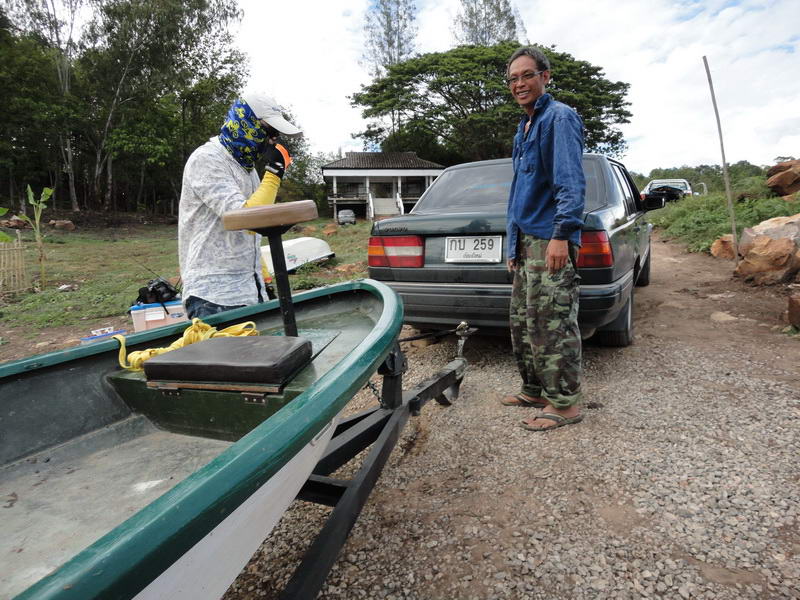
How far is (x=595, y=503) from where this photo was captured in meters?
1.92

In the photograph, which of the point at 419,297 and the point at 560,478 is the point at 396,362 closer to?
the point at 560,478

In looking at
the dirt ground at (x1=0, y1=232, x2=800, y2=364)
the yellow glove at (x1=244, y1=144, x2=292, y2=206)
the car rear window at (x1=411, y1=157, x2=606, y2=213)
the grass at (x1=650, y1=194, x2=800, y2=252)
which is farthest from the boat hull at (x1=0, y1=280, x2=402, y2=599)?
the grass at (x1=650, y1=194, x2=800, y2=252)

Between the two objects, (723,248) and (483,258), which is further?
(723,248)

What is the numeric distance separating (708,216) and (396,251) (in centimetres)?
1075

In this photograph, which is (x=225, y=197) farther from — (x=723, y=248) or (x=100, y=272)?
(x=100, y=272)

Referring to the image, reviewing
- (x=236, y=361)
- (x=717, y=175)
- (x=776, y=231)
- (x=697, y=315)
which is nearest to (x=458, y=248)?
(x=236, y=361)

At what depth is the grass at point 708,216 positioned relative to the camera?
9.01 m

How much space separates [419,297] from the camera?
3.36 m

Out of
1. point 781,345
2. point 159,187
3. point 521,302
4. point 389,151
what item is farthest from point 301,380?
point 159,187

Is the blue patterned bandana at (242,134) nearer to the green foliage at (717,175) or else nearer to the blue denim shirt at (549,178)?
the blue denim shirt at (549,178)

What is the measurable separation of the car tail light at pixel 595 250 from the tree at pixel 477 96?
26.9 metres

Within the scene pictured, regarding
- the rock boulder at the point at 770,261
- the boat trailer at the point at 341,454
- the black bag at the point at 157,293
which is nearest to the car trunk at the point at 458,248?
the boat trailer at the point at 341,454

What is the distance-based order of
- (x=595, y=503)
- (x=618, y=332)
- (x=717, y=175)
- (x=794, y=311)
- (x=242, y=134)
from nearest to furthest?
(x=595, y=503) → (x=242, y=134) → (x=618, y=332) → (x=794, y=311) → (x=717, y=175)

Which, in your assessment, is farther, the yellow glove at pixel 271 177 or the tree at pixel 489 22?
the tree at pixel 489 22
